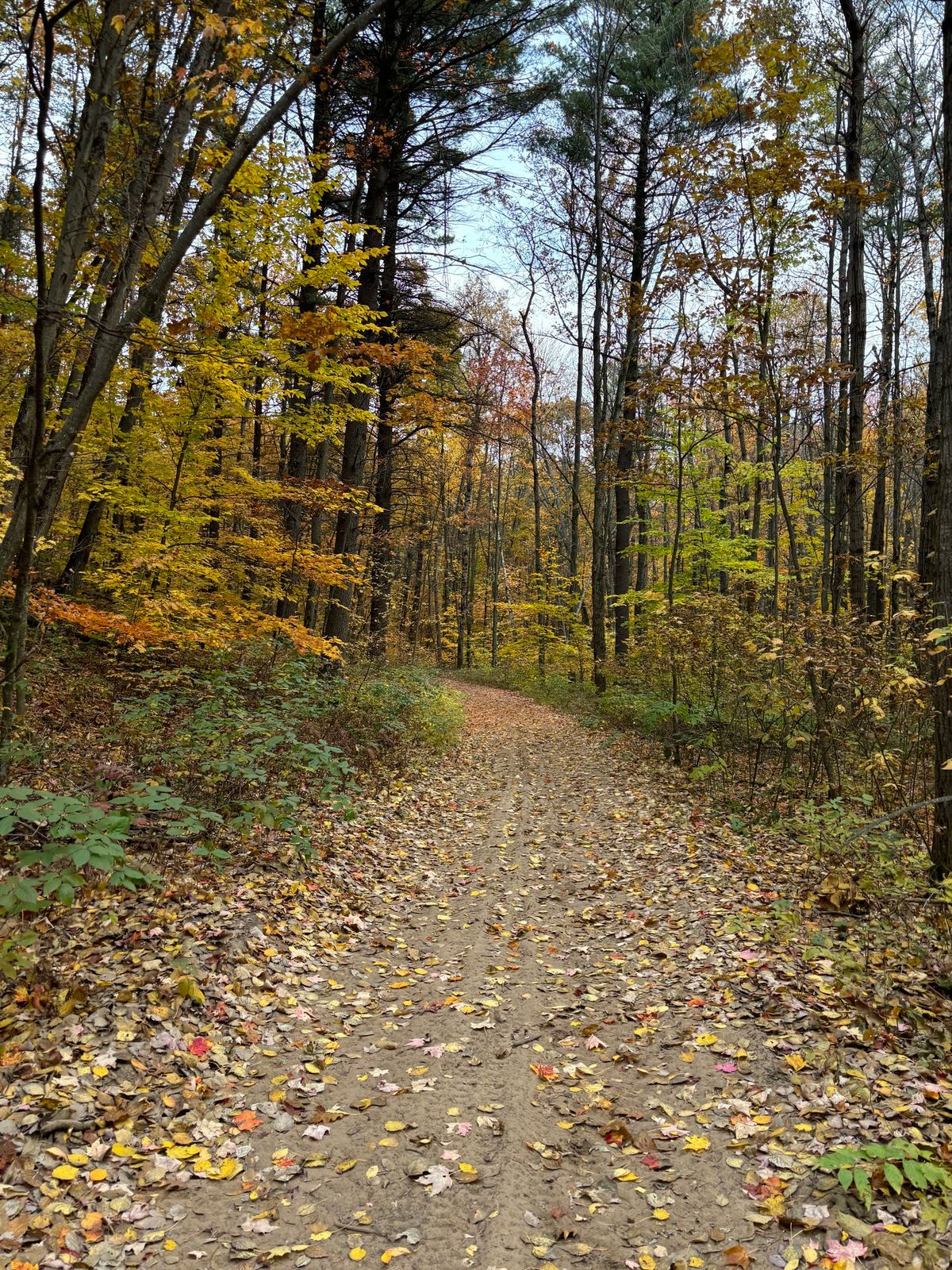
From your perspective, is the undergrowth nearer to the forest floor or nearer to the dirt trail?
the forest floor

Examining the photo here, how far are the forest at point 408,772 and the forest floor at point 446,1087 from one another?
0.02m

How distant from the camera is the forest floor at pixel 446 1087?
8.71 feet

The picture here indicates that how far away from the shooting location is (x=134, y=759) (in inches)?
246

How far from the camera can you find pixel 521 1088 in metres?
3.61

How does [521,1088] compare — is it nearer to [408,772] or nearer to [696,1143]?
[696,1143]

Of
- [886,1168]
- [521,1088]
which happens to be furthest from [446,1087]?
[886,1168]

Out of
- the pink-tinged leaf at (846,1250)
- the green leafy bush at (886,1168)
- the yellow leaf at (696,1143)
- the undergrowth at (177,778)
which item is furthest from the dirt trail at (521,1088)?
the undergrowth at (177,778)

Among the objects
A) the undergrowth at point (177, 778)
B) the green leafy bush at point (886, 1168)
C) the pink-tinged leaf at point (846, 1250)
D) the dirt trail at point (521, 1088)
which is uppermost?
the undergrowth at point (177, 778)

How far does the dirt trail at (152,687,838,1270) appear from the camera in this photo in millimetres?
2719

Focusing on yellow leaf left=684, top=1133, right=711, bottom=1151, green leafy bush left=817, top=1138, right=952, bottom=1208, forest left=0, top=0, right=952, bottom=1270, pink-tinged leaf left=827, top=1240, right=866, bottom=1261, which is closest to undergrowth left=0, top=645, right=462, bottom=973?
forest left=0, top=0, right=952, bottom=1270

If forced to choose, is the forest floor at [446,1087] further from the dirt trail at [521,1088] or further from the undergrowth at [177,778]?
the undergrowth at [177,778]

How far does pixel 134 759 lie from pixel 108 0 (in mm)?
6131

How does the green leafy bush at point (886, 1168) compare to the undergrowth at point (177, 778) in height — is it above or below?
below

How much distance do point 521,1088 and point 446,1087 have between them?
0.41 metres
